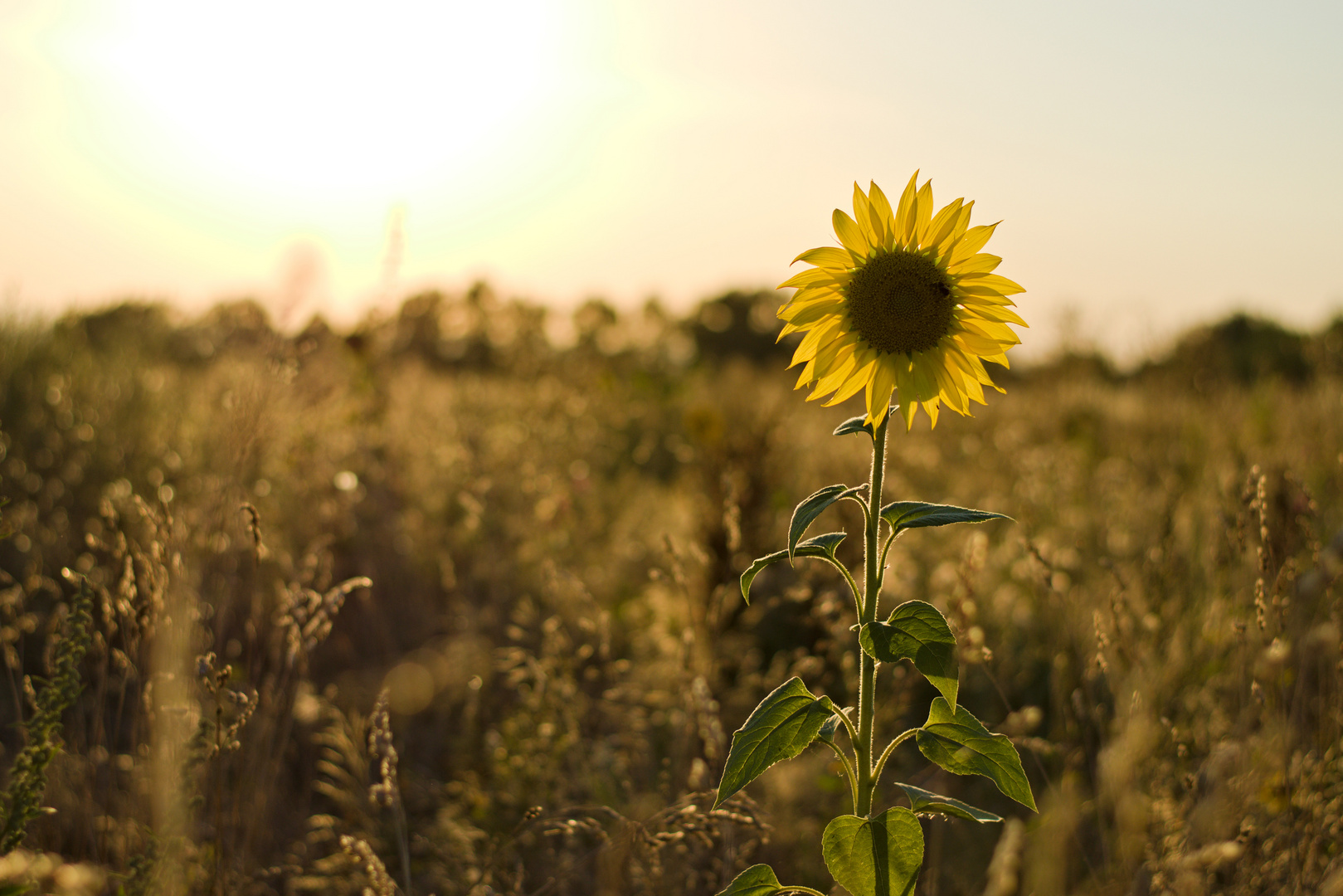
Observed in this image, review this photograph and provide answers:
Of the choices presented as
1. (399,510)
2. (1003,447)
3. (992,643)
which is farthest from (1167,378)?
(399,510)

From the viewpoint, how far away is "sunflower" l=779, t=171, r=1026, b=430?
4.25 ft

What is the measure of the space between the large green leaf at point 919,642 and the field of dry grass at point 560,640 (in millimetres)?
223

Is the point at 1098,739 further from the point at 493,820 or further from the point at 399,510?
the point at 399,510

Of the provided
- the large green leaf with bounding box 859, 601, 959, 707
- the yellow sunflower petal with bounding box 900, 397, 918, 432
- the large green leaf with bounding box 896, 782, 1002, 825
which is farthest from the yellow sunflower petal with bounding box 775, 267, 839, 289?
the large green leaf with bounding box 896, 782, 1002, 825

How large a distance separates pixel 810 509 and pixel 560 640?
47.2 inches

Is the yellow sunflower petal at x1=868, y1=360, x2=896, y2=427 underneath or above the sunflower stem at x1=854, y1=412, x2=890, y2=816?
above

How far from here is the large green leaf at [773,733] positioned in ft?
3.57

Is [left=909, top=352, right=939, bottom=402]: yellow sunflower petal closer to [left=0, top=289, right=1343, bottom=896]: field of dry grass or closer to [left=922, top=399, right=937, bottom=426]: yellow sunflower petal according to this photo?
[left=922, top=399, right=937, bottom=426]: yellow sunflower petal

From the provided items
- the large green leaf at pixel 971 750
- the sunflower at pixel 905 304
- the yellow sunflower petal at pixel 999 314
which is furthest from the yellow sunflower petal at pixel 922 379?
the large green leaf at pixel 971 750

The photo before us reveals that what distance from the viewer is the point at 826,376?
4.35 ft

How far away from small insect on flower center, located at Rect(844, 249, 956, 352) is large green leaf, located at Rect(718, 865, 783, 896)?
0.77 meters

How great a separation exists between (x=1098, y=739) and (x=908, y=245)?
1.93 meters

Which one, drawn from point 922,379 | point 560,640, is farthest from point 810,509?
point 560,640

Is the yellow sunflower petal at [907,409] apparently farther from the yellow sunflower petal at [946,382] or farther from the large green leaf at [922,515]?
the large green leaf at [922,515]
